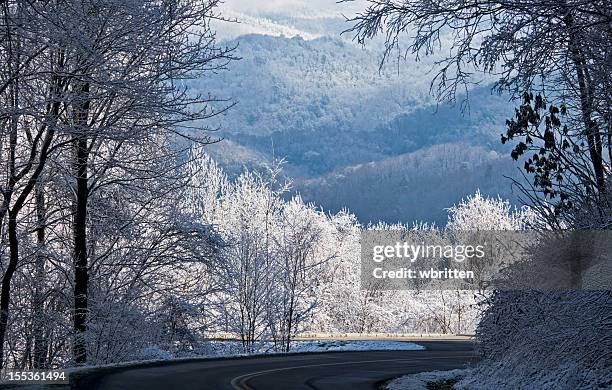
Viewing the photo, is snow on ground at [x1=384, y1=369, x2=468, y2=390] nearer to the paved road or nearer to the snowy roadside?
the paved road

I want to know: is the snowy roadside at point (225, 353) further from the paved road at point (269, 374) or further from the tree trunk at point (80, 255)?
the tree trunk at point (80, 255)

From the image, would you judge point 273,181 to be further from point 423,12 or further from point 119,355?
point 423,12

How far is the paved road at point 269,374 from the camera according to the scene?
14820mm

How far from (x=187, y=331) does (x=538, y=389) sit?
16513 millimetres

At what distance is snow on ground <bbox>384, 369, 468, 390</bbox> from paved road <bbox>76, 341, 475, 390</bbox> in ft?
1.49

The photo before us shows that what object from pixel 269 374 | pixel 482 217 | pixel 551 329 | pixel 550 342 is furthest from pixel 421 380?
pixel 482 217

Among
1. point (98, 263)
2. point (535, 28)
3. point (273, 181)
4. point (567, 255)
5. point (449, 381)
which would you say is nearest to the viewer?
point (535, 28)

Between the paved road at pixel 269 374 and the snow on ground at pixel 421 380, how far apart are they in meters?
0.45

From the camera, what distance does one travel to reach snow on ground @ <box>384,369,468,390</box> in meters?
15.7

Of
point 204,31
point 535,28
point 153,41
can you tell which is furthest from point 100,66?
point 535,28

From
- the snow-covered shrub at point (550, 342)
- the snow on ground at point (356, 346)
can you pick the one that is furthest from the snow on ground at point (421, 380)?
the snow on ground at point (356, 346)

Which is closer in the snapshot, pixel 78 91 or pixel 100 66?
pixel 100 66

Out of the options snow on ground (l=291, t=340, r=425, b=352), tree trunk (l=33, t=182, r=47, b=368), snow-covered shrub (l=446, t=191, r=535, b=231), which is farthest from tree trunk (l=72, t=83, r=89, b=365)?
snow-covered shrub (l=446, t=191, r=535, b=231)

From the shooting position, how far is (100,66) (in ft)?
49.9
